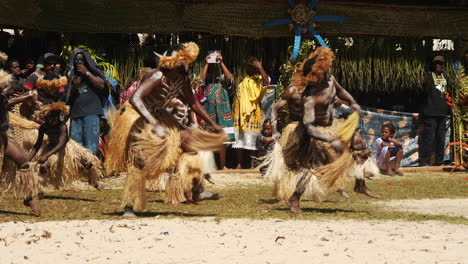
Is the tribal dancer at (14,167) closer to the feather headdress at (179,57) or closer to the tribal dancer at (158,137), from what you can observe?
the tribal dancer at (158,137)

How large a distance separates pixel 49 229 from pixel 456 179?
23.5 ft

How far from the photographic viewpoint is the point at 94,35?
497 inches

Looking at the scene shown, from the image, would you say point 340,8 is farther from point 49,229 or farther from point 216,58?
point 49,229

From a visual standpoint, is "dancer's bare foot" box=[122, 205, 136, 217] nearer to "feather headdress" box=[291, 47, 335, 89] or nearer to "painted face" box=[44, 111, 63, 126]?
"painted face" box=[44, 111, 63, 126]

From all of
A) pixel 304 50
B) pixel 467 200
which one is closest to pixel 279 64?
pixel 304 50

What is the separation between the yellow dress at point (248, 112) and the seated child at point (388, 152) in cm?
187

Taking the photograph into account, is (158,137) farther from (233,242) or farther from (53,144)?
(53,144)

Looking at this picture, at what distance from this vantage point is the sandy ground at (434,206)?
26.5 feet

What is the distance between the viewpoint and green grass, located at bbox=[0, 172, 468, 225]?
301 inches

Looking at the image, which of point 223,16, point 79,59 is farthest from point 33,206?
point 223,16

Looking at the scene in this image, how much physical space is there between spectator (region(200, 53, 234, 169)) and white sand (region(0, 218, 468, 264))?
5.83 m

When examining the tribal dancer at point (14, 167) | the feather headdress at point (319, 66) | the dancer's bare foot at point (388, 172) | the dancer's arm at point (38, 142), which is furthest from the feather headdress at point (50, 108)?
the dancer's bare foot at point (388, 172)

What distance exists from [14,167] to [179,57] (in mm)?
1938

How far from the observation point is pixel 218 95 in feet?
42.5
